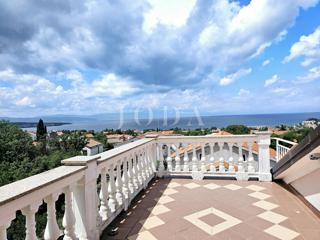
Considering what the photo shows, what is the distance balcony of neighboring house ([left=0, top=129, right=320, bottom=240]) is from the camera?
1.54 metres

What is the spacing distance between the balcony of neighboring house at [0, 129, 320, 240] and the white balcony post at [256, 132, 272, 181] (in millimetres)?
18

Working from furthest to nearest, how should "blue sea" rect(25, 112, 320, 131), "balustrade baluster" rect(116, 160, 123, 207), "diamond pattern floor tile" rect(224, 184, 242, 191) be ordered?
"blue sea" rect(25, 112, 320, 131) → "diamond pattern floor tile" rect(224, 184, 242, 191) → "balustrade baluster" rect(116, 160, 123, 207)

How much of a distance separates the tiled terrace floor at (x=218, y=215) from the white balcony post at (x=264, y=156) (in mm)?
297

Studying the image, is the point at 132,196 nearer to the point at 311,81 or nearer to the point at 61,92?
the point at 311,81

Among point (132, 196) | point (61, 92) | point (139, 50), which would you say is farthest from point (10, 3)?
point (61, 92)

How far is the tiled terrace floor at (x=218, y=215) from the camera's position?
7.58 ft

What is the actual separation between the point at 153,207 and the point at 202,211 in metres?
0.68

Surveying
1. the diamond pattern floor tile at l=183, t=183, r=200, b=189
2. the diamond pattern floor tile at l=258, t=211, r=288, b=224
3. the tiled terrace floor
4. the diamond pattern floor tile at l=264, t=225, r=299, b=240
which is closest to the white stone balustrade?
the tiled terrace floor

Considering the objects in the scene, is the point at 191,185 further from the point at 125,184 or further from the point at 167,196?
the point at 125,184

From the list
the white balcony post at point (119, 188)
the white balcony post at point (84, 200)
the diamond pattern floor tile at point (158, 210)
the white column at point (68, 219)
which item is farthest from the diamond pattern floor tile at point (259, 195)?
the white column at point (68, 219)

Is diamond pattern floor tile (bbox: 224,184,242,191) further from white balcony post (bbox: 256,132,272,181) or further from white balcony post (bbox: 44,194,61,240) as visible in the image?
white balcony post (bbox: 44,194,61,240)

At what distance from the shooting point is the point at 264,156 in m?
4.23

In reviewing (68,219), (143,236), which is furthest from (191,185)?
(68,219)

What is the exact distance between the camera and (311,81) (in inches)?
388
